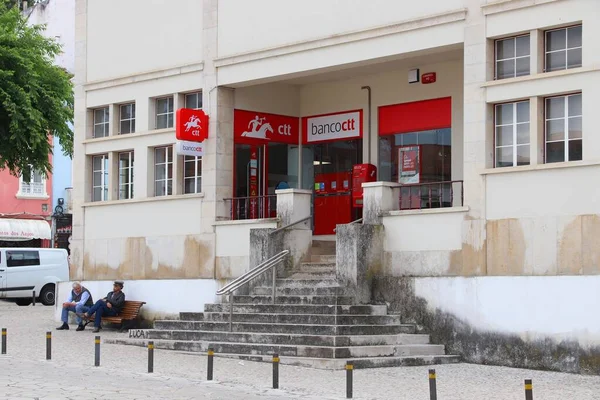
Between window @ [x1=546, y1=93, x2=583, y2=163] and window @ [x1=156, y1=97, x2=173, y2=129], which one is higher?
window @ [x1=156, y1=97, x2=173, y2=129]

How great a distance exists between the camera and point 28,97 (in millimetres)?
34875

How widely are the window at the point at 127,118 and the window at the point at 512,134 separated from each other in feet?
33.5

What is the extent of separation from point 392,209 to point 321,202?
477 centimetres

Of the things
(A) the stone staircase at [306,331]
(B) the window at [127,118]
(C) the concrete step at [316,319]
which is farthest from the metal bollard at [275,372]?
(B) the window at [127,118]

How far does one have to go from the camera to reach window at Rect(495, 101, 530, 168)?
842 inches

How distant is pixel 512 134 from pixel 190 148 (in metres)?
7.69

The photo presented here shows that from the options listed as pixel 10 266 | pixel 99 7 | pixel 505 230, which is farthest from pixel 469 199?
pixel 10 266

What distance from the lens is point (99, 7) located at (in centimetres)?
2997

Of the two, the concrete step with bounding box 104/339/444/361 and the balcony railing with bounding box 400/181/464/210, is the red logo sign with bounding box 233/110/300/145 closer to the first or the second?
the balcony railing with bounding box 400/181/464/210

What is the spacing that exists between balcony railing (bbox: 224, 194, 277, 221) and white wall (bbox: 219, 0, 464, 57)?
3.23 m

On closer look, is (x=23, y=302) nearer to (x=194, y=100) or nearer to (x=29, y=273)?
(x=29, y=273)

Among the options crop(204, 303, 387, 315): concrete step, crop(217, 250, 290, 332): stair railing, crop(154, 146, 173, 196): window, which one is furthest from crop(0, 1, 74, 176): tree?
crop(204, 303, 387, 315): concrete step

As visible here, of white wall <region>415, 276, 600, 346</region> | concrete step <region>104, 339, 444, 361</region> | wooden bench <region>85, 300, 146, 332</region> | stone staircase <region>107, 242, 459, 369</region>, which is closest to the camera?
white wall <region>415, 276, 600, 346</region>

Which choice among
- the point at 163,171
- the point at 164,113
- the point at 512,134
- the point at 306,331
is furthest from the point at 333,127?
the point at 306,331
